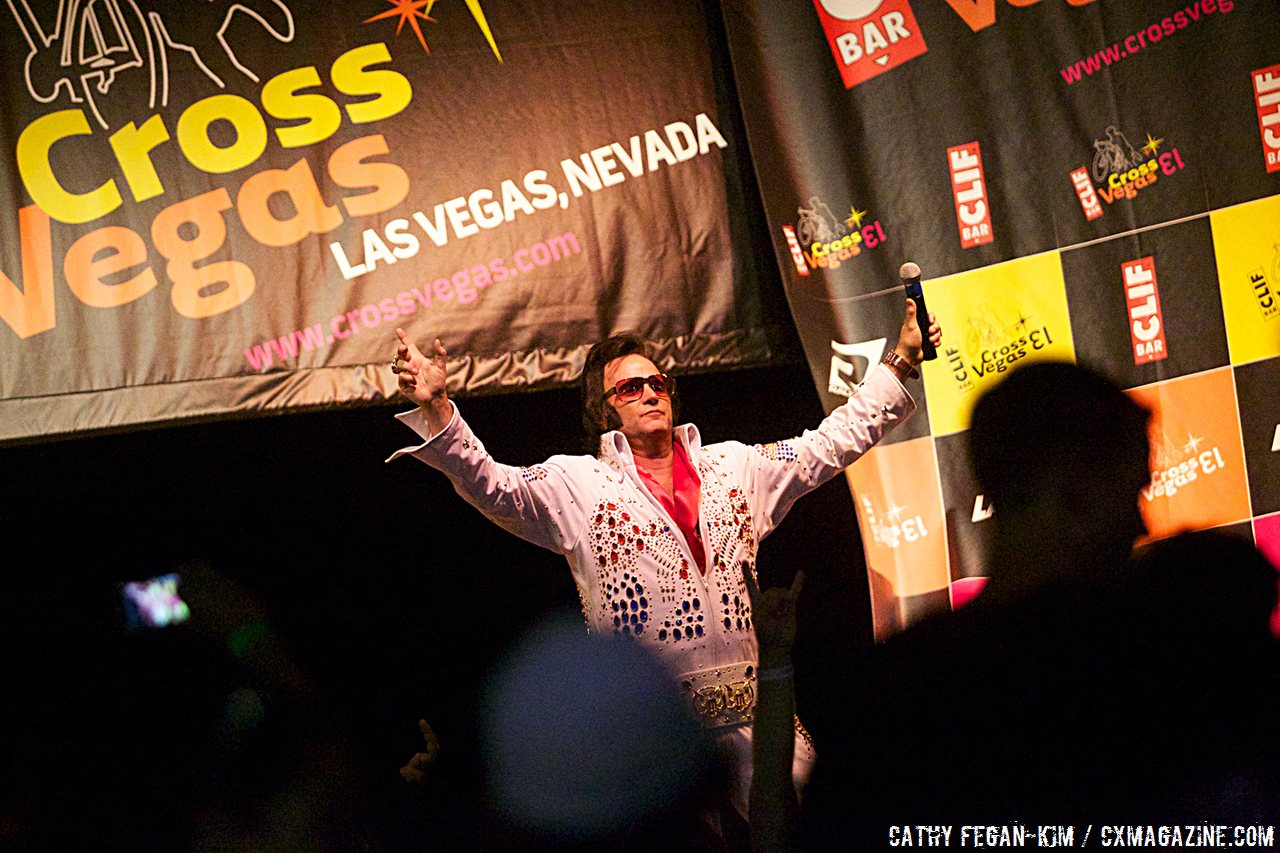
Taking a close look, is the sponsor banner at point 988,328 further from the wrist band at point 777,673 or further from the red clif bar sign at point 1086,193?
the wrist band at point 777,673

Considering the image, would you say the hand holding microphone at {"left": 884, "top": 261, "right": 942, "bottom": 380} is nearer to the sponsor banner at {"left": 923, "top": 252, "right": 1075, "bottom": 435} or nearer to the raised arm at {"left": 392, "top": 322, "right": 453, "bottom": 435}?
the sponsor banner at {"left": 923, "top": 252, "right": 1075, "bottom": 435}

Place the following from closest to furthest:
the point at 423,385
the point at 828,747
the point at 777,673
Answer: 1. the point at 828,747
2. the point at 777,673
3. the point at 423,385

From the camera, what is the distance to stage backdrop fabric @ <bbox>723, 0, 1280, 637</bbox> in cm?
306

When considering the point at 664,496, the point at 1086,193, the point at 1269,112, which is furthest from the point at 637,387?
the point at 1269,112

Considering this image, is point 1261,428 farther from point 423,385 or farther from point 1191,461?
point 423,385

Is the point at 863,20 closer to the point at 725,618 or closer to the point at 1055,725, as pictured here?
the point at 725,618

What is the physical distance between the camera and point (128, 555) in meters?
3.24

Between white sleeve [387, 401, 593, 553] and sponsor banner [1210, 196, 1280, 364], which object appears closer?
white sleeve [387, 401, 593, 553]

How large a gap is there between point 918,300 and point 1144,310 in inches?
29.6

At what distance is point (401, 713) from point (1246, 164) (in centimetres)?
276

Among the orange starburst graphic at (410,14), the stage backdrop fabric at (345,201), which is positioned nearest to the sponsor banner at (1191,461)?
the stage backdrop fabric at (345,201)

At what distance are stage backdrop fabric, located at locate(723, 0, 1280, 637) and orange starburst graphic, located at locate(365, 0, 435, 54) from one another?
826 millimetres

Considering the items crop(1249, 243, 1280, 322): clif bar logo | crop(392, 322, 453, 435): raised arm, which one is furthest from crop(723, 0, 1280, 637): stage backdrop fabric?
crop(392, 322, 453, 435): raised arm

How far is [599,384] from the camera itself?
2.86 metres
